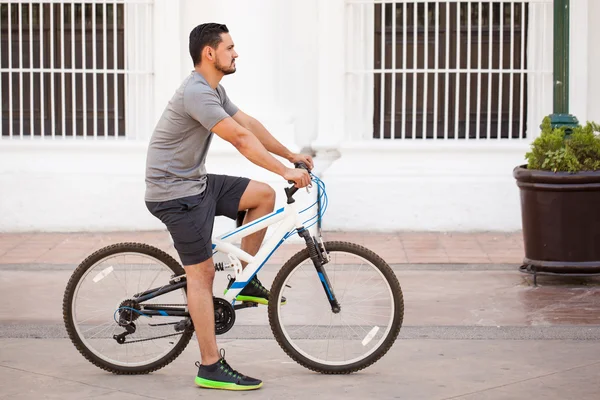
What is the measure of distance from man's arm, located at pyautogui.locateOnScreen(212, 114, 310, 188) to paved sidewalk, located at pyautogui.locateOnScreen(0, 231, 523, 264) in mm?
3844

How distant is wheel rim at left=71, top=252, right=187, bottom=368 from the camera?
6.16 m

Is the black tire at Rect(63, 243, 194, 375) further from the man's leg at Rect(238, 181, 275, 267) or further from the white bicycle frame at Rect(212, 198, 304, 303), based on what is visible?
the man's leg at Rect(238, 181, 275, 267)

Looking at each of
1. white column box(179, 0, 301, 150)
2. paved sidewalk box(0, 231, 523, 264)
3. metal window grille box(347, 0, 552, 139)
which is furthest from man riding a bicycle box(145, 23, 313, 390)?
metal window grille box(347, 0, 552, 139)

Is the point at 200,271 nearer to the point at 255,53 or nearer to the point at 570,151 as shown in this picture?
the point at 570,151

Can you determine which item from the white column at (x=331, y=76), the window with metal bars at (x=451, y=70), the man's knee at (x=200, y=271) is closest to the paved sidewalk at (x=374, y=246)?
the white column at (x=331, y=76)

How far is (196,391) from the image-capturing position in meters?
5.96

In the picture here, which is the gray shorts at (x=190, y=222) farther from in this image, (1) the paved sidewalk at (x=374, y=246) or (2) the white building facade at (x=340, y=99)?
(2) the white building facade at (x=340, y=99)

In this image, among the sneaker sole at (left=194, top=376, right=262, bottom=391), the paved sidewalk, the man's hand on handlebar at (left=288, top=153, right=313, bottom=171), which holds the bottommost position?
the sneaker sole at (left=194, top=376, right=262, bottom=391)

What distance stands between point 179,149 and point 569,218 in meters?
3.39

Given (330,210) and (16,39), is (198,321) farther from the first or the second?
(16,39)

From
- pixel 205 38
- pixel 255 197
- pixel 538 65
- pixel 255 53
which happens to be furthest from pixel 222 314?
pixel 538 65

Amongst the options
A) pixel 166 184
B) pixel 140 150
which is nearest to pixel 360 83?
pixel 140 150

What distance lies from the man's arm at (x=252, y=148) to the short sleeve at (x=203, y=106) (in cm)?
3

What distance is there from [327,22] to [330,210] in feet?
5.72
